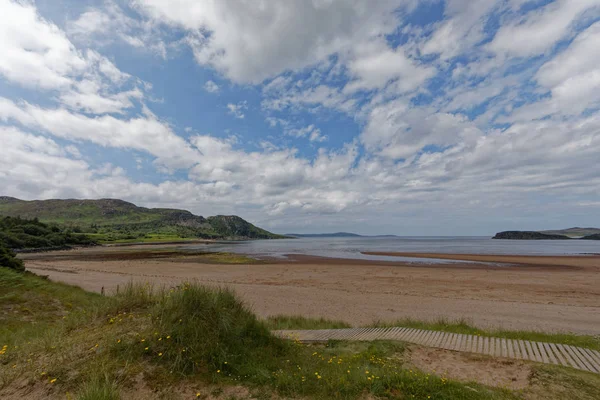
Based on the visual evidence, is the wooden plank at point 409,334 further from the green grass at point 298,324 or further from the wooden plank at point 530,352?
the wooden plank at point 530,352

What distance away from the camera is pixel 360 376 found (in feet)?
17.7

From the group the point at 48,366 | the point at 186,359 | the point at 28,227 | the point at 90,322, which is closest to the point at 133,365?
the point at 186,359

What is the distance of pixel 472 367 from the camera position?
671 cm

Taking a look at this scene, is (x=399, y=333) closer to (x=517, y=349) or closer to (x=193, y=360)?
(x=517, y=349)

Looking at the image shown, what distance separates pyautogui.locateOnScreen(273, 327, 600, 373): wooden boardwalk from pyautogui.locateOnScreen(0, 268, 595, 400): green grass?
1.16m

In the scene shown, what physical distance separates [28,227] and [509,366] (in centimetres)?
9768

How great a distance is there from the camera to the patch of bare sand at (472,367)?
593cm

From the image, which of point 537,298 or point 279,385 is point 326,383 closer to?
point 279,385

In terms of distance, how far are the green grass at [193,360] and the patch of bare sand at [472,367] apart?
0.41m

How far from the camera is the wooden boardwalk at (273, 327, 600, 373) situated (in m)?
6.97

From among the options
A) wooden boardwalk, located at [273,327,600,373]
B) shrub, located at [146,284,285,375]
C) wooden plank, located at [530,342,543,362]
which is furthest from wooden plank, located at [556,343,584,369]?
shrub, located at [146,284,285,375]

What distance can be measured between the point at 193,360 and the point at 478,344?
737 centimetres

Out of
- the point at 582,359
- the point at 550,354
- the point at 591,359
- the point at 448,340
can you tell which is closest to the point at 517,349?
the point at 550,354

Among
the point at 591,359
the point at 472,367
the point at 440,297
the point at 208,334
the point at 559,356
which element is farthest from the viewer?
the point at 440,297
